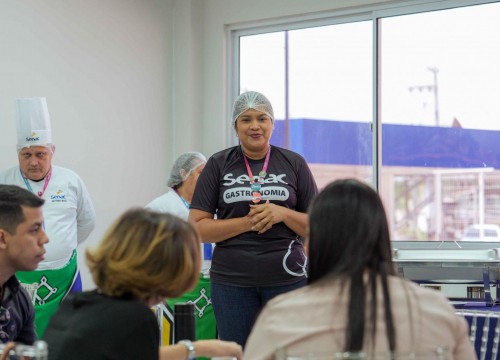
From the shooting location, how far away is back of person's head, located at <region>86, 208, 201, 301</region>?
58.2 inches

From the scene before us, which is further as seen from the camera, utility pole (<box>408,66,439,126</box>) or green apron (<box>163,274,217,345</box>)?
utility pole (<box>408,66,439,126</box>)

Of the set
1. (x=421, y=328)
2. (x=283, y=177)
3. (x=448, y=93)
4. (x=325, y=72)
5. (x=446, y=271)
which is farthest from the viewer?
(x=325, y=72)

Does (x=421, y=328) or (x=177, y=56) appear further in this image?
(x=177, y=56)

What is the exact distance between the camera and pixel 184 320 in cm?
175

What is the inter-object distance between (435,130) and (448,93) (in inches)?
9.5

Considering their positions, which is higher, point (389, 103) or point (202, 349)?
point (389, 103)

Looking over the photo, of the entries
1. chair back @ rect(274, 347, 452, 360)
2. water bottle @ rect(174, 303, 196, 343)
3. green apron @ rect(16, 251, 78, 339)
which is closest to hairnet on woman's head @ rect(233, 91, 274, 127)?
green apron @ rect(16, 251, 78, 339)

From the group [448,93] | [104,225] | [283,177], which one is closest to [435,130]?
[448,93]

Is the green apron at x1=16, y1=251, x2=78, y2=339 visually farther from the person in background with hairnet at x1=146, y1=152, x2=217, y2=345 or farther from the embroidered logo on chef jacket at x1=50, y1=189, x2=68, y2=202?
the person in background with hairnet at x1=146, y1=152, x2=217, y2=345

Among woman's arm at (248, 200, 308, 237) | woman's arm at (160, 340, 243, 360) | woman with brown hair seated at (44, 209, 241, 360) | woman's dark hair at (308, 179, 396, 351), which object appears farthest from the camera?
woman's arm at (248, 200, 308, 237)

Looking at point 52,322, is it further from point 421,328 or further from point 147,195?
point 147,195

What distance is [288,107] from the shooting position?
5.09 metres

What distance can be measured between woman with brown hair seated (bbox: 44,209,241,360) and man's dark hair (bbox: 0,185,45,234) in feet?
1.68

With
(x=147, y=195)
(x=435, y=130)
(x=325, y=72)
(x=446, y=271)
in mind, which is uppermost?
(x=325, y=72)
